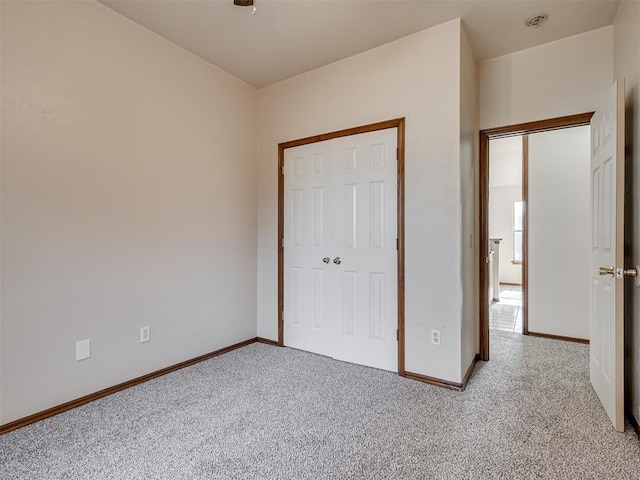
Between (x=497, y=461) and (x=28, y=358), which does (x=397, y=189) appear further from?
(x=28, y=358)

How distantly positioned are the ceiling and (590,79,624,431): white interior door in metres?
0.80

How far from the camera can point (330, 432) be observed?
6.13 ft

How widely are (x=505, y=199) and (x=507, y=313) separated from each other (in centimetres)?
366

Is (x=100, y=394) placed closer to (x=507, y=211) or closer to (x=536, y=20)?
(x=536, y=20)

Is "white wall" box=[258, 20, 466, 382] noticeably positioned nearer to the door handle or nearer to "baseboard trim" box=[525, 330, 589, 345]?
the door handle

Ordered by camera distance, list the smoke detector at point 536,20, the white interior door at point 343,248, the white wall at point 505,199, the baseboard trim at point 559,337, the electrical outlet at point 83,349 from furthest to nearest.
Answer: the white wall at point 505,199 < the baseboard trim at point 559,337 < the white interior door at point 343,248 < the smoke detector at point 536,20 < the electrical outlet at point 83,349

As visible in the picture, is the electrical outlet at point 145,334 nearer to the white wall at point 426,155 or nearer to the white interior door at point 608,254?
the white wall at point 426,155

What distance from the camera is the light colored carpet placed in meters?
1.58

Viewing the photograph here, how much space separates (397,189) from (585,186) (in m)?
2.45

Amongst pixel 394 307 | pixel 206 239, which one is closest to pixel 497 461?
pixel 394 307

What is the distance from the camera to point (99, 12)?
2277 millimetres

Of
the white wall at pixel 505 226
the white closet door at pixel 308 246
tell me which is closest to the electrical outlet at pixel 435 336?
the white closet door at pixel 308 246

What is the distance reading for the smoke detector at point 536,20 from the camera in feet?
7.79

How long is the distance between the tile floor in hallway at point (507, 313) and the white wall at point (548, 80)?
2.48 meters
